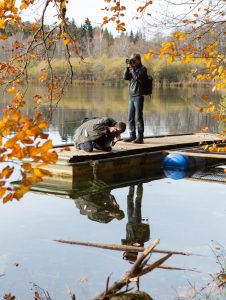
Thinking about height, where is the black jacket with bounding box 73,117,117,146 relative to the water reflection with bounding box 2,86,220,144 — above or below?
above

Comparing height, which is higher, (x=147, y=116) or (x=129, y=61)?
(x=129, y=61)

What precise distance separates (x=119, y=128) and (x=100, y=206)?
1.72 m

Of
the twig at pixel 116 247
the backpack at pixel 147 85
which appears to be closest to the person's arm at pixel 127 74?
the backpack at pixel 147 85

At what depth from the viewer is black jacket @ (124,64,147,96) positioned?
39.4 feet

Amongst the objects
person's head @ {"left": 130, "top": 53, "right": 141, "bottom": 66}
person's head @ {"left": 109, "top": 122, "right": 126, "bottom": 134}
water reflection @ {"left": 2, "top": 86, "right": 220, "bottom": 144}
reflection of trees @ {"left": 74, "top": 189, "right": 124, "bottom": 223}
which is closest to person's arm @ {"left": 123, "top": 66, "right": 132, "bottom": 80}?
person's head @ {"left": 130, "top": 53, "right": 141, "bottom": 66}

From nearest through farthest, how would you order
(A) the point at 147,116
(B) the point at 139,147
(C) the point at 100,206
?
(C) the point at 100,206, (B) the point at 139,147, (A) the point at 147,116

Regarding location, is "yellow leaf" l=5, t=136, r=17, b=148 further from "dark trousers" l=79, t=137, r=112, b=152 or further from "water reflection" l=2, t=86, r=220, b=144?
"water reflection" l=2, t=86, r=220, b=144

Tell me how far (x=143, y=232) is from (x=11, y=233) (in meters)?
1.95

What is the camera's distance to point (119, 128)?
11016 millimetres

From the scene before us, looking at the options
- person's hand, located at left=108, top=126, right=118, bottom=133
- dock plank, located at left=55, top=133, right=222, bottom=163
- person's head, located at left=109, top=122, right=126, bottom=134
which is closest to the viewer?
person's head, located at left=109, top=122, right=126, bottom=134

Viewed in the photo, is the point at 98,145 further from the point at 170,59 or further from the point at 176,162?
the point at 170,59

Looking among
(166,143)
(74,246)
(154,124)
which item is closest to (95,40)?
(154,124)

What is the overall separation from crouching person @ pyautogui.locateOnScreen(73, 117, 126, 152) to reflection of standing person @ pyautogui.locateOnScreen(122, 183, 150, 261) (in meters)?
1.27

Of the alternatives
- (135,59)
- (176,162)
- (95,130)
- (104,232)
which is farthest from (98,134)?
(104,232)
